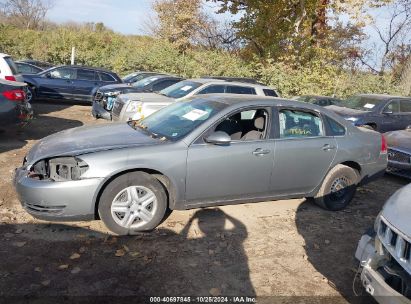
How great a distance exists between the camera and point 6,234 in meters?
4.21

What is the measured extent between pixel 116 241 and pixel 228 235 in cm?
130

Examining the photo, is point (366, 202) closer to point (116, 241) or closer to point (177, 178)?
point (177, 178)

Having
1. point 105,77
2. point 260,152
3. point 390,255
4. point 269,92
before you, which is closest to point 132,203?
point 260,152

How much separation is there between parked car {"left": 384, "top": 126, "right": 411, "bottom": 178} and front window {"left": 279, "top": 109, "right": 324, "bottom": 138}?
3086 mm

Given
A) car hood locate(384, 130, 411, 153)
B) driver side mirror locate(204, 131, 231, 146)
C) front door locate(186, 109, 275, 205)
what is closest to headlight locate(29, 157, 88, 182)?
front door locate(186, 109, 275, 205)

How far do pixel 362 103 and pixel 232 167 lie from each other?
28.0 ft

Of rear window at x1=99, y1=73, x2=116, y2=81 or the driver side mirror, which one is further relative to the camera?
rear window at x1=99, y1=73, x2=116, y2=81

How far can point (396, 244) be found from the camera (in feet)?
9.58

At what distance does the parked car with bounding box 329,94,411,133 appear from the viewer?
36.6 feet

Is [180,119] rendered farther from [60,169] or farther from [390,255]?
[390,255]

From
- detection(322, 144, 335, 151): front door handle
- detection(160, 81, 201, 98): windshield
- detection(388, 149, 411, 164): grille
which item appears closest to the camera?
detection(322, 144, 335, 151): front door handle

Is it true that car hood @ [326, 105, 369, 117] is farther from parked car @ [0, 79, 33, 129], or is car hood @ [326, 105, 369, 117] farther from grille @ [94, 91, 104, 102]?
parked car @ [0, 79, 33, 129]

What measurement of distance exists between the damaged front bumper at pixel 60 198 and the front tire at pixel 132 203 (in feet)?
0.53

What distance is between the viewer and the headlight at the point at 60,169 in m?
4.13
